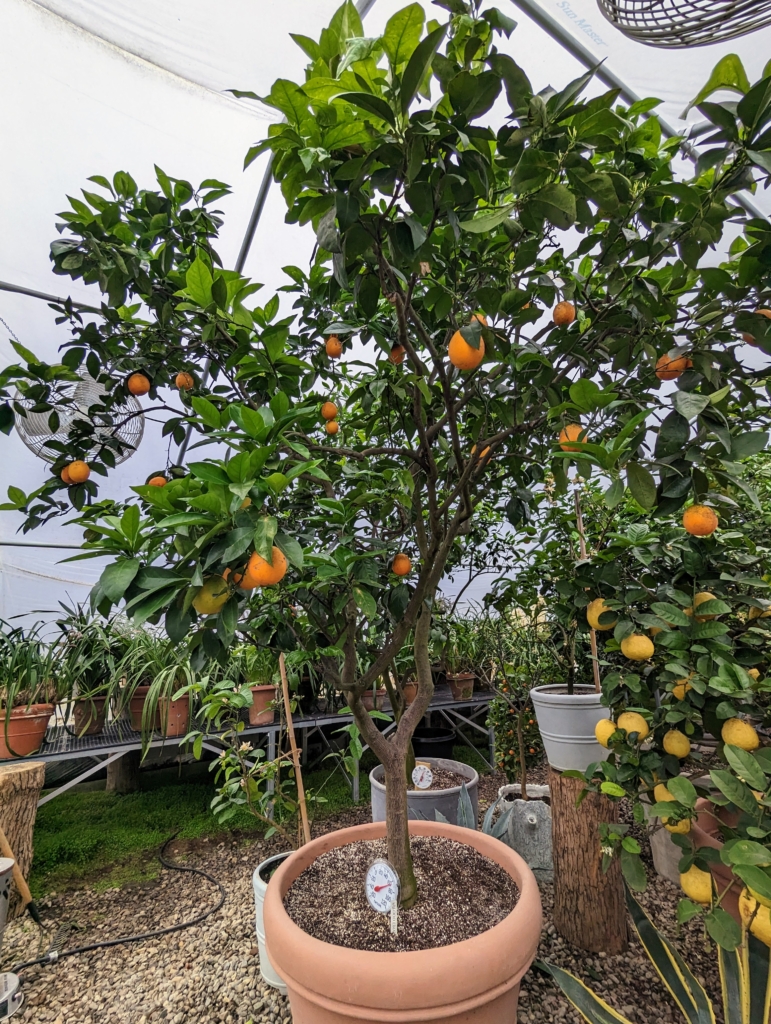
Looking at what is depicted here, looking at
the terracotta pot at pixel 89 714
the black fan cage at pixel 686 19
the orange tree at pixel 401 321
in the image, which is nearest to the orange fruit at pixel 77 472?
the orange tree at pixel 401 321

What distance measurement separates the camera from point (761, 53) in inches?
75.1

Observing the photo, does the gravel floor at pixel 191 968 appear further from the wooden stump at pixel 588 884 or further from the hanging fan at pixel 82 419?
the hanging fan at pixel 82 419

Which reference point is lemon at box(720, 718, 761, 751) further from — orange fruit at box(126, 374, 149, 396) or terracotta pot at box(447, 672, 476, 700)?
terracotta pot at box(447, 672, 476, 700)

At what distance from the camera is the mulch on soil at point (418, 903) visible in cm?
98

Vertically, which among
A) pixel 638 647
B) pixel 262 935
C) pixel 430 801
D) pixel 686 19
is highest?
pixel 686 19

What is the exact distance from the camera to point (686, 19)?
52.7 inches

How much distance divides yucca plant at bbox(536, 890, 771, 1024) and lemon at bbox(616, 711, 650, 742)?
310 millimetres

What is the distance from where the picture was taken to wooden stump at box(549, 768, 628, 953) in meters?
1.50

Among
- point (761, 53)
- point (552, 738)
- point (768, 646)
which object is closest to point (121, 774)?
point (552, 738)

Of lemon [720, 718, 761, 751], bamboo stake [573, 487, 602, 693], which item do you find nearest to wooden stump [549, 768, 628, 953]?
bamboo stake [573, 487, 602, 693]

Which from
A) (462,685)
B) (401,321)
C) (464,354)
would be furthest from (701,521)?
(462,685)

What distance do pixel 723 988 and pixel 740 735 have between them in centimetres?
41

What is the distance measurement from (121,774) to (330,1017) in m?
2.44

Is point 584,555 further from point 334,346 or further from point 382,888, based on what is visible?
point 382,888
